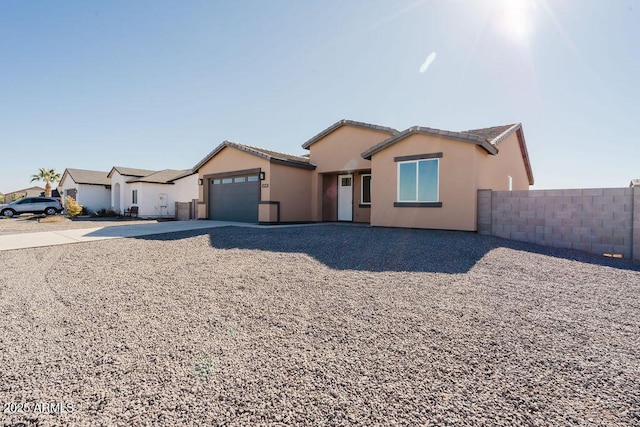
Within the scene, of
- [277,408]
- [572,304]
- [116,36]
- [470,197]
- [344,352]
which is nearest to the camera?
[277,408]

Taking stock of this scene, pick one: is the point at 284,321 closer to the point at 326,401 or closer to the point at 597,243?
the point at 326,401

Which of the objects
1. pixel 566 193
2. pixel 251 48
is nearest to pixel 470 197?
pixel 566 193

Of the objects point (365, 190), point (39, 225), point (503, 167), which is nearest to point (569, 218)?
point (503, 167)

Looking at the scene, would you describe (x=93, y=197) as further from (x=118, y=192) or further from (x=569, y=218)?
(x=569, y=218)

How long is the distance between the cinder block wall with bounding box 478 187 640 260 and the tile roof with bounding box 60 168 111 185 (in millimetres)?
33450

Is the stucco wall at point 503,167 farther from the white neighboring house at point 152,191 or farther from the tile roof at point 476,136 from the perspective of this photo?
the white neighboring house at point 152,191

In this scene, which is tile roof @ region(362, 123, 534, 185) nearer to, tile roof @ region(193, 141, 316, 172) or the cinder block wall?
the cinder block wall

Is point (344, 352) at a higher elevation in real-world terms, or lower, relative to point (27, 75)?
lower

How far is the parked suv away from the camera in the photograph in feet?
73.9

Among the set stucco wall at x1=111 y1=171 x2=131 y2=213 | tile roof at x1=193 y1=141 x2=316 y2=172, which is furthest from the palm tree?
tile roof at x1=193 y1=141 x2=316 y2=172

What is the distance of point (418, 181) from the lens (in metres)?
10.6

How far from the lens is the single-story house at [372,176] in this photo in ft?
32.3

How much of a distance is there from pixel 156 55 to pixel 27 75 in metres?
5.61

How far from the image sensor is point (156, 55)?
11.8 meters
